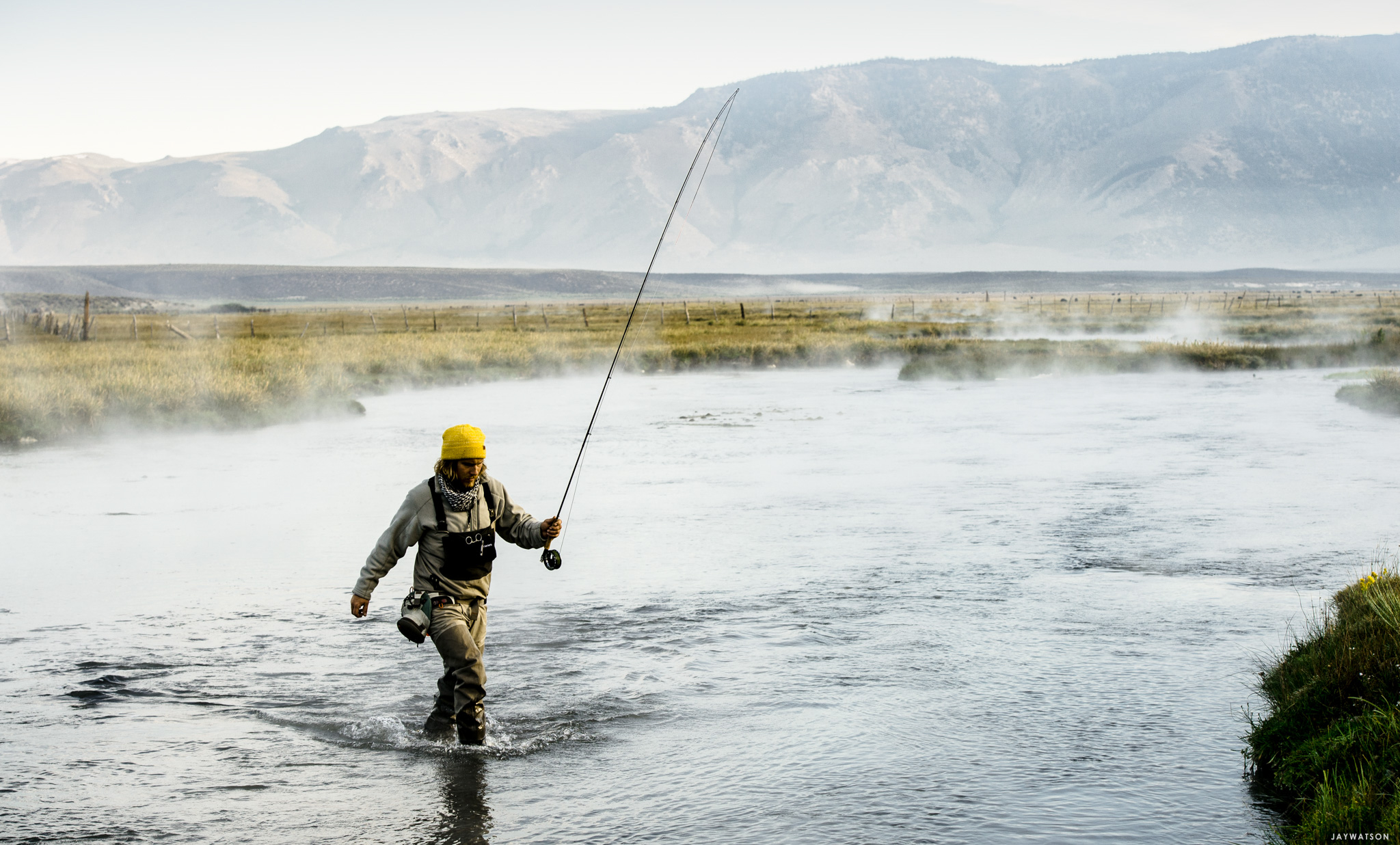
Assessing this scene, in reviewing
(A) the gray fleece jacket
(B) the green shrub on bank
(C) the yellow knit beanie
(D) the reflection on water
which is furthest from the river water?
(B) the green shrub on bank

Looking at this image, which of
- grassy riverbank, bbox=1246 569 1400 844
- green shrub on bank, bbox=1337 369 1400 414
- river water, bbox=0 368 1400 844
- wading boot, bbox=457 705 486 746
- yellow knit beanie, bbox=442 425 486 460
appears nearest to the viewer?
grassy riverbank, bbox=1246 569 1400 844

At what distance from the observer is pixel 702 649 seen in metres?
9.07

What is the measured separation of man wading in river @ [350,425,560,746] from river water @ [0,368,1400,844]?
743mm

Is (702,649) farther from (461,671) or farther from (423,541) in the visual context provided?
(423,541)

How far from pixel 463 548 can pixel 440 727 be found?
1.15m

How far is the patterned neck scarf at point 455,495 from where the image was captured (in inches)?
253

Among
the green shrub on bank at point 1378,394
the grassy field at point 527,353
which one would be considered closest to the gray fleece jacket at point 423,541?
the grassy field at point 527,353

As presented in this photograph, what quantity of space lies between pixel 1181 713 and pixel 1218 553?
514cm

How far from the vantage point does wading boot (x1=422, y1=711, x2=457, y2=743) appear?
6.97m

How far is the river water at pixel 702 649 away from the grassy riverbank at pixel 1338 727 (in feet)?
0.80

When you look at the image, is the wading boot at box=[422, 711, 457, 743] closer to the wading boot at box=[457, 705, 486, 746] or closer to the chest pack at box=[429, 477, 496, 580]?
the wading boot at box=[457, 705, 486, 746]

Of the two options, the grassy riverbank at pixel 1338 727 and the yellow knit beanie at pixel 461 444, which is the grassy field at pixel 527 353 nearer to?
the yellow knit beanie at pixel 461 444

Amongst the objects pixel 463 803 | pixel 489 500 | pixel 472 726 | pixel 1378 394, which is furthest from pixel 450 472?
pixel 1378 394

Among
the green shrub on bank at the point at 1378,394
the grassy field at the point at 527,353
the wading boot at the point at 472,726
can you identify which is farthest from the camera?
the grassy field at the point at 527,353
